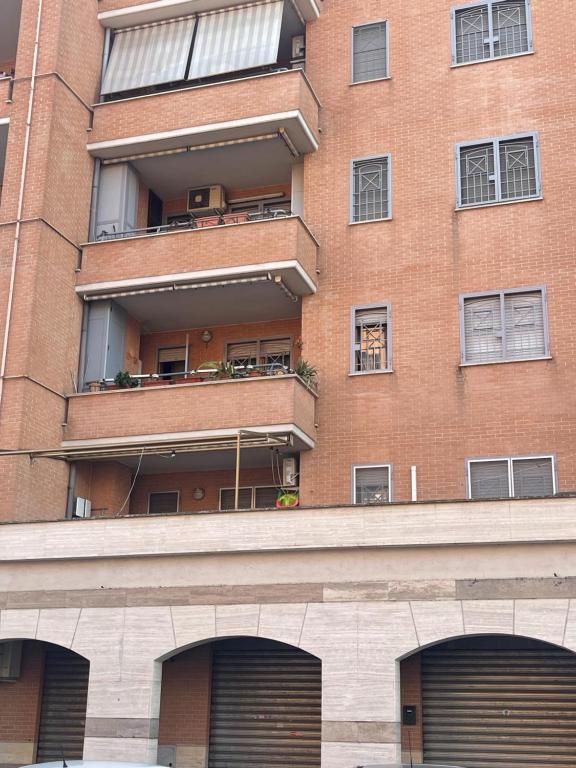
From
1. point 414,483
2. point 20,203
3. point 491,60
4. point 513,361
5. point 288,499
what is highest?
point 491,60

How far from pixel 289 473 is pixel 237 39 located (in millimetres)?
10253

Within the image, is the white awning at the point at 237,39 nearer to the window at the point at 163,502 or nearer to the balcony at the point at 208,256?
the balcony at the point at 208,256

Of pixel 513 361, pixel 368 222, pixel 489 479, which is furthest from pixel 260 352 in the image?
pixel 489 479

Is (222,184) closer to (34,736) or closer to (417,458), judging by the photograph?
(417,458)

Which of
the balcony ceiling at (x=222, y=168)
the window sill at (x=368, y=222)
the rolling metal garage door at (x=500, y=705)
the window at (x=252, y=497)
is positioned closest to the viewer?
the rolling metal garage door at (x=500, y=705)

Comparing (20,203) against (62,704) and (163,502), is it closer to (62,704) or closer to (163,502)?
(163,502)

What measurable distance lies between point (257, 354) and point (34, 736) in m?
9.42

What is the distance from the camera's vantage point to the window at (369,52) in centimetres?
2361

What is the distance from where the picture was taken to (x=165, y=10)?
24641 mm

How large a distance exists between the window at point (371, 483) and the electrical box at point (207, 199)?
7604 millimetres

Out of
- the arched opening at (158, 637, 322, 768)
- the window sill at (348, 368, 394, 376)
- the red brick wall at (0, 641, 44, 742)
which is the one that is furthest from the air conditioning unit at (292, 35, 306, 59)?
the red brick wall at (0, 641, 44, 742)

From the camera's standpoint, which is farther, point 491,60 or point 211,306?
point 211,306

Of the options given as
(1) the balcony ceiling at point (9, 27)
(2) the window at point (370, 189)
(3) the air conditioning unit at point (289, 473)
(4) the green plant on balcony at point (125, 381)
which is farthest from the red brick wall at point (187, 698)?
(1) the balcony ceiling at point (9, 27)

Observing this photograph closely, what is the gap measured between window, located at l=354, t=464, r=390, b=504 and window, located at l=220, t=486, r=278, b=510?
7.68 feet
